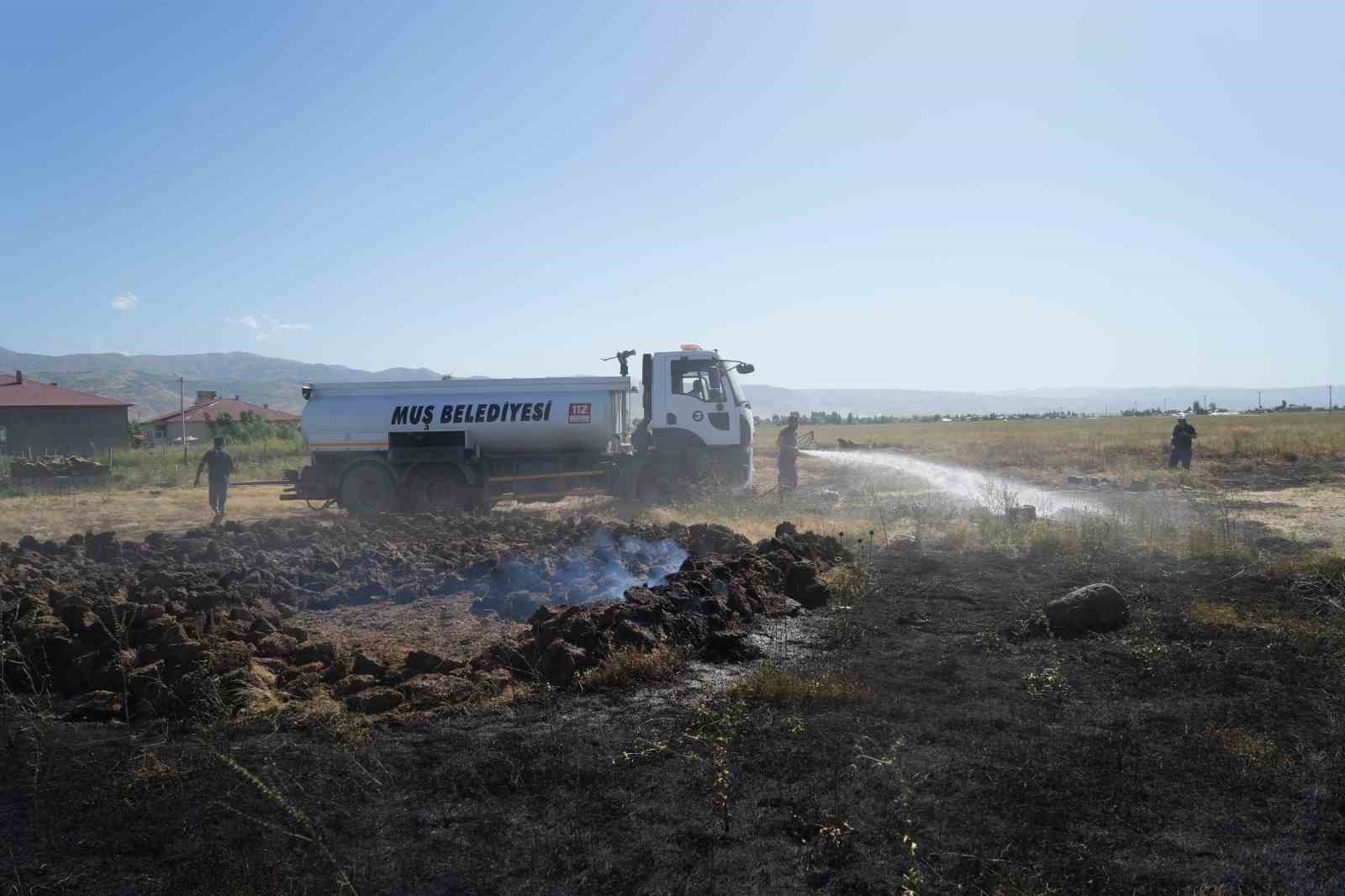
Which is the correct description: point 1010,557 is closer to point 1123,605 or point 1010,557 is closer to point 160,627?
point 1123,605

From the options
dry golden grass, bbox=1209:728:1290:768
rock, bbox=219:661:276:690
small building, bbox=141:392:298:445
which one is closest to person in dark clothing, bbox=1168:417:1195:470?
dry golden grass, bbox=1209:728:1290:768

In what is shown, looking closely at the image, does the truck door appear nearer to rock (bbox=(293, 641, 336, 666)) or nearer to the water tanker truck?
the water tanker truck

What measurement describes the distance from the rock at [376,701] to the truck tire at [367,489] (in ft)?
36.8

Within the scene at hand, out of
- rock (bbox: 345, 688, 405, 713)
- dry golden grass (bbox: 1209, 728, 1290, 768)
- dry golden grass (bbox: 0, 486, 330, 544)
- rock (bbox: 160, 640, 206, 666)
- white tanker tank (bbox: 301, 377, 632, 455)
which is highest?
white tanker tank (bbox: 301, 377, 632, 455)

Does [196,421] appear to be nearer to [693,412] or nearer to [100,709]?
[693,412]

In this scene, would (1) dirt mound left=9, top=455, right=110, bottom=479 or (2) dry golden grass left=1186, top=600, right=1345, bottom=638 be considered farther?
(1) dirt mound left=9, top=455, right=110, bottom=479

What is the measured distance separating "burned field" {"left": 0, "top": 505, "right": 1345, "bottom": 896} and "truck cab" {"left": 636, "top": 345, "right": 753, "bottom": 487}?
7.37m

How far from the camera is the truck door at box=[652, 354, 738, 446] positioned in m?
17.0

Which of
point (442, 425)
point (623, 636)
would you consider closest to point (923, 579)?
point (623, 636)

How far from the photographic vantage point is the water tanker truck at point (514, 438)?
1667 centimetres

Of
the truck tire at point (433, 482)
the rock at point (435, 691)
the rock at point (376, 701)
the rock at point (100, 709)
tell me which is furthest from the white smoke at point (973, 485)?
the rock at point (100, 709)

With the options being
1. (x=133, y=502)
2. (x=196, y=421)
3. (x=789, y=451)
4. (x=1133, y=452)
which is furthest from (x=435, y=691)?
(x=196, y=421)

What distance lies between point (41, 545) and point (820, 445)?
4221 cm

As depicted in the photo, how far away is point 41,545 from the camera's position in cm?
1252
